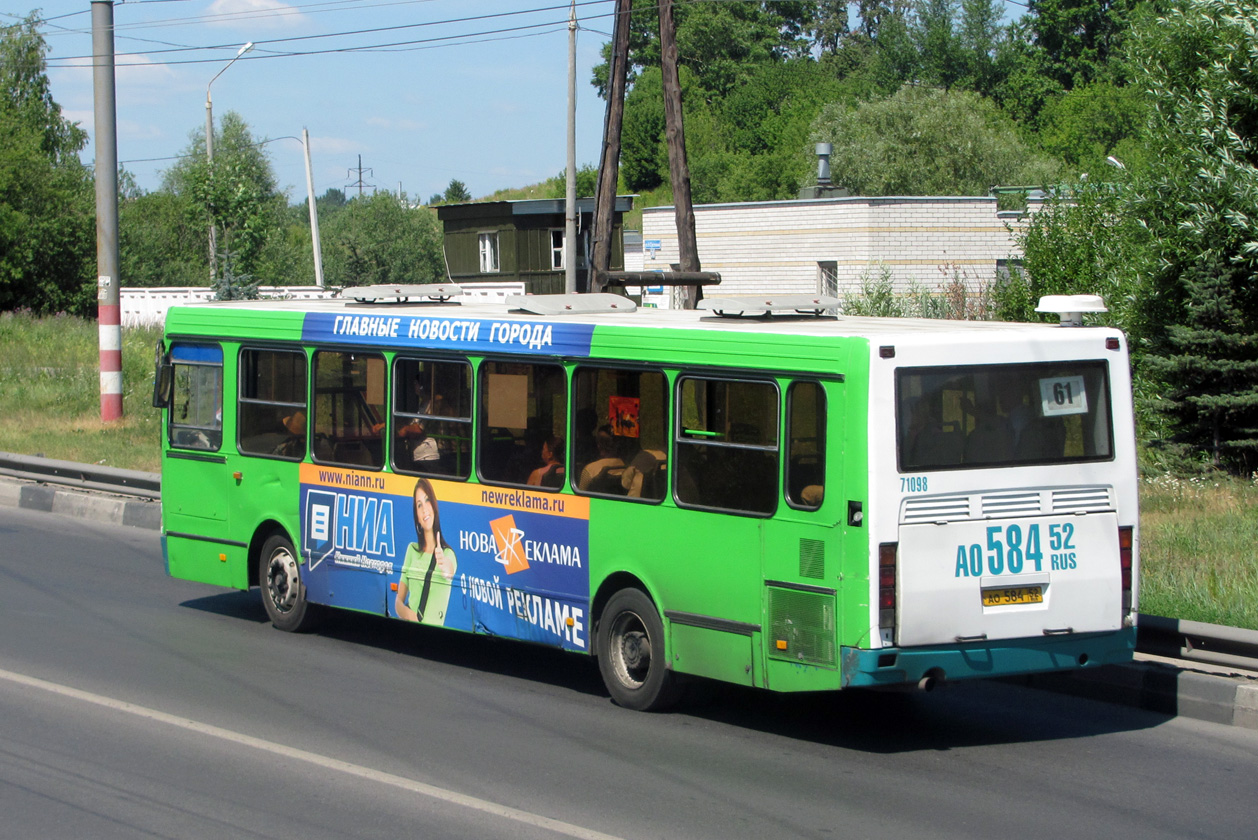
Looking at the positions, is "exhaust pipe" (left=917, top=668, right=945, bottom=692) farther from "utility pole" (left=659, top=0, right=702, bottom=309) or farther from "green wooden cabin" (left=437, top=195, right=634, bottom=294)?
"green wooden cabin" (left=437, top=195, right=634, bottom=294)

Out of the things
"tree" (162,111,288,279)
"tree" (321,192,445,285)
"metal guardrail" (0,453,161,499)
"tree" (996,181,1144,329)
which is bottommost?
"metal guardrail" (0,453,161,499)

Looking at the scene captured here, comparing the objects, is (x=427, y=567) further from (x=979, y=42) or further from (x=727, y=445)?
(x=979, y=42)

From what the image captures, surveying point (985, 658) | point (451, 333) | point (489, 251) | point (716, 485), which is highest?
point (489, 251)

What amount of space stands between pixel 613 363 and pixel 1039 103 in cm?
8255

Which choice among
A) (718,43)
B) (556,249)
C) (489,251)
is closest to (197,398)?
(556,249)

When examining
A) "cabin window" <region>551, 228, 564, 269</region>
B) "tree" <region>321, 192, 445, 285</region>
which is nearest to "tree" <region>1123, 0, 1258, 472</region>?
"cabin window" <region>551, 228, 564, 269</region>

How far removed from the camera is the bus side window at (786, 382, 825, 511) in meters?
7.37

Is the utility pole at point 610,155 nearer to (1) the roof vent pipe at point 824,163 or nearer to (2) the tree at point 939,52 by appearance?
(1) the roof vent pipe at point 824,163

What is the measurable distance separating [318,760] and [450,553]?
2.47 m

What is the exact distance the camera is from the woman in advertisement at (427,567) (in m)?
9.65

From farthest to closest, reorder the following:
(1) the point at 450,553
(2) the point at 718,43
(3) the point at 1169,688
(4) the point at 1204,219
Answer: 1. (2) the point at 718,43
2. (4) the point at 1204,219
3. (1) the point at 450,553
4. (3) the point at 1169,688

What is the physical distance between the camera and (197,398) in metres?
11.5

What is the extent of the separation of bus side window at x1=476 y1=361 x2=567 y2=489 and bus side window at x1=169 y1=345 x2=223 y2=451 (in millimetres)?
3044

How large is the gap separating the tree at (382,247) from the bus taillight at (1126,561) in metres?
71.7
